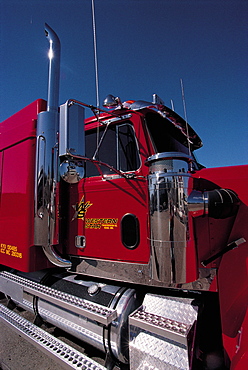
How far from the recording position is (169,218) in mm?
1490

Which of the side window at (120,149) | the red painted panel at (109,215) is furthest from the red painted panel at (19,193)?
the side window at (120,149)

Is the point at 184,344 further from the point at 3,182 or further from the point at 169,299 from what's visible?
the point at 3,182

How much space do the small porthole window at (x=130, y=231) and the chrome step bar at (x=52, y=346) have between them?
36.3 inches

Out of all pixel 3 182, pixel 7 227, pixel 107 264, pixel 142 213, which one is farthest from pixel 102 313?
pixel 3 182

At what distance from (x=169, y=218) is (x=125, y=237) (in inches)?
24.2

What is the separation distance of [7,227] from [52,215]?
0.91 meters

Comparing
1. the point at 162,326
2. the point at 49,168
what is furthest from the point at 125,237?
the point at 49,168

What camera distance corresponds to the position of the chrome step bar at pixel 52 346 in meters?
1.73

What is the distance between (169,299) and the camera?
1.73 meters

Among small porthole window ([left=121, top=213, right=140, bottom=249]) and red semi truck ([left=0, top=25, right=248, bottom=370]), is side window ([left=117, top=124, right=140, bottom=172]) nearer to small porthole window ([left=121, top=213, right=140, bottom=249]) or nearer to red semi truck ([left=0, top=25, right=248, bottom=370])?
red semi truck ([left=0, top=25, right=248, bottom=370])

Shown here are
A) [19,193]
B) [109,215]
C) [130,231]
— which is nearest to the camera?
[130,231]

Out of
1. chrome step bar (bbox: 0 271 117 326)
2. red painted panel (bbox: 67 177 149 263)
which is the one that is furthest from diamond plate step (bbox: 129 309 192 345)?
red painted panel (bbox: 67 177 149 263)

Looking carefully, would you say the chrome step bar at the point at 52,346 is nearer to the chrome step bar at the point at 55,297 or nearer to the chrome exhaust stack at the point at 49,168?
the chrome step bar at the point at 55,297

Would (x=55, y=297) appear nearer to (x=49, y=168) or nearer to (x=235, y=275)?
(x=49, y=168)
